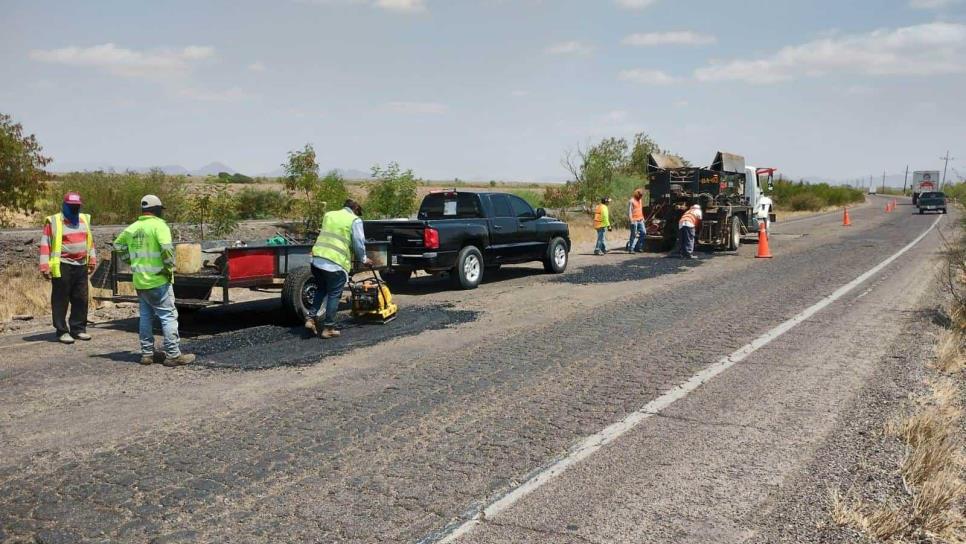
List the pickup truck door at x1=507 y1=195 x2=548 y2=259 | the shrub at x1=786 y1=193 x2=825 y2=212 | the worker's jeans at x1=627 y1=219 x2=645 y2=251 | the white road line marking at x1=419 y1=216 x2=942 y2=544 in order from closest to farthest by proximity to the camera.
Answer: the white road line marking at x1=419 y1=216 x2=942 y2=544, the pickup truck door at x1=507 y1=195 x2=548 y2=259, the worker's jeans at x1=627 y1=219 x2=645 y2=251, the shrub at x1=786 y1=193 x2=825 y2=212

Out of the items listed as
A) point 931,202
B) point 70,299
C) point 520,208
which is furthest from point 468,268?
point 931,202

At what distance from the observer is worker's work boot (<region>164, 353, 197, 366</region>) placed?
7753mm

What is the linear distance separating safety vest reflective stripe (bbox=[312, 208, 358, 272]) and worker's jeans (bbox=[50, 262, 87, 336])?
2.93m

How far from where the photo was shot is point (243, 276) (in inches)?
377

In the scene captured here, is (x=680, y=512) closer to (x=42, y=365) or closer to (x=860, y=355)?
(x=860, y=355)

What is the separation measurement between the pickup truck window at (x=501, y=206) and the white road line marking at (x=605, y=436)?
6471 mm

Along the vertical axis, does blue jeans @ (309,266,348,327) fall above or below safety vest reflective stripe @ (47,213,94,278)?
below

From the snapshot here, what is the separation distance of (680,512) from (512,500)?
3.14 feet

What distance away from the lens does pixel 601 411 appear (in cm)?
609

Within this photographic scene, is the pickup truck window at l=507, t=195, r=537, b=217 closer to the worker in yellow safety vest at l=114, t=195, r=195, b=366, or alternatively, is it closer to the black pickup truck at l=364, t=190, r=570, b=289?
the black pickup truck at l=364, t=190, r=570, b=289

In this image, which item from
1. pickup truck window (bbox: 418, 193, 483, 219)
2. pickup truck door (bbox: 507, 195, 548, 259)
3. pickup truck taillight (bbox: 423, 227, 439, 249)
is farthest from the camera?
pickup truck door (bbox: 507, 195, 548, 259)

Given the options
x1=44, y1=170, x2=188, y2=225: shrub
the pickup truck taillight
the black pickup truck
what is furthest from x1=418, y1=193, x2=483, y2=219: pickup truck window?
x1=44, y1=170, x2=188, y2=225: shrub

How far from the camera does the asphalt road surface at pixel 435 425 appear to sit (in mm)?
4148

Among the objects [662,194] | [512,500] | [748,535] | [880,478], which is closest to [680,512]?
[748,535]
